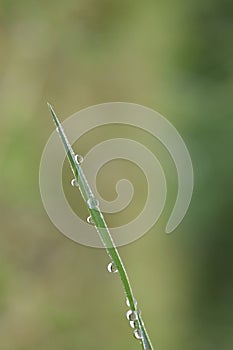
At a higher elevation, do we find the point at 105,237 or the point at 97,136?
the point at 97,136

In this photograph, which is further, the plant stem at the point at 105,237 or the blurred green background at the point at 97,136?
the blurred green background at the point at 97,136

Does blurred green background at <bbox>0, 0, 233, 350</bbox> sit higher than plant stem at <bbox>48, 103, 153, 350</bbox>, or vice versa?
blurred green background at <bbox>0, 0, 233, 350</bbox>

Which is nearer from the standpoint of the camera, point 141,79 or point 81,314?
point 81,314

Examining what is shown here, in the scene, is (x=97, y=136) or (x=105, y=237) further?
(x=97, y=136)

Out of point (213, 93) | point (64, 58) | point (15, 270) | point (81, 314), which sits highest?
point (64, 58)

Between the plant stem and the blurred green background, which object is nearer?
the plant stem

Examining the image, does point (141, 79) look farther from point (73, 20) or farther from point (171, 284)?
point (171, 284)

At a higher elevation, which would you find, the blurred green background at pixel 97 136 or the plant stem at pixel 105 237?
the blurred green background at pixel 97 136

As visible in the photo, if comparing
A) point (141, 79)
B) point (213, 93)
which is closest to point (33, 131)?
point (141, 79)
